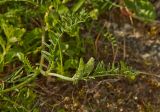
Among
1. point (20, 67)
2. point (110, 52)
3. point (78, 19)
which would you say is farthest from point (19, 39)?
point (110, 52)

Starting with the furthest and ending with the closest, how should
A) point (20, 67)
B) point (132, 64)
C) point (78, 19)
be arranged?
point (132, 64) → point (20, 67) → point (78, 19)

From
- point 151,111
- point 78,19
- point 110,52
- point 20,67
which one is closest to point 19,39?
point 20,67

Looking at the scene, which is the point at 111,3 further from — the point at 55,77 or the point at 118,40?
the point at 55,77

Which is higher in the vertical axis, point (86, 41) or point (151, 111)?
point (86, 41)

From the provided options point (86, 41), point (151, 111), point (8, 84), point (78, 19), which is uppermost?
point (78, 19)

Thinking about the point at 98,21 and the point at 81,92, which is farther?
the point at 98,21

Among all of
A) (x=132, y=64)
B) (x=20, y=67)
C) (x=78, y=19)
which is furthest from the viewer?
(x=132, y=64)

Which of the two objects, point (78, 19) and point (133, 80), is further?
point (133, 80)

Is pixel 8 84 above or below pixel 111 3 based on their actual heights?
below

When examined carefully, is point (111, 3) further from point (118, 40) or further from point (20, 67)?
point (20, 67)
